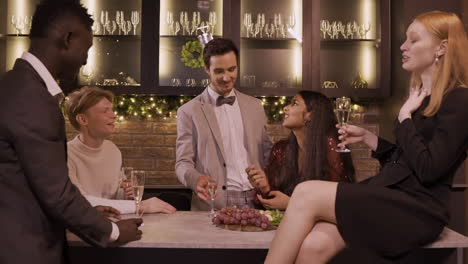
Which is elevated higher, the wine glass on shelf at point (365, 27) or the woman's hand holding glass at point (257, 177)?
the wine glass on shelf at point (365, 27)

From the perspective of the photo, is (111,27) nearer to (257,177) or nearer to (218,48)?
(218,48)

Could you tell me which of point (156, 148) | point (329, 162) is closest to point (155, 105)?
point (156, 148)

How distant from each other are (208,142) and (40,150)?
179cm

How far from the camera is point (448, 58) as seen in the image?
6.85 feet

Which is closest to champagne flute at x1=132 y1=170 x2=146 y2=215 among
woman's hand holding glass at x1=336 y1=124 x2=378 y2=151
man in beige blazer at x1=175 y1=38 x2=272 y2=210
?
woman's hand holding glass at x1=336 y1=124 x2=378 y2=151

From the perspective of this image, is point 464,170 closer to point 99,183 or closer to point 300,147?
point 300,147

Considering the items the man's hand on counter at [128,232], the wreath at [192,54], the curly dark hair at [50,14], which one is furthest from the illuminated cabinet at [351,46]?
the curly dark hair at [50,14]

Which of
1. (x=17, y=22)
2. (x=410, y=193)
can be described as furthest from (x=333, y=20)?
(x=410, y=193)

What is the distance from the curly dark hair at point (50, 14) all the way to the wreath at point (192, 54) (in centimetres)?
277

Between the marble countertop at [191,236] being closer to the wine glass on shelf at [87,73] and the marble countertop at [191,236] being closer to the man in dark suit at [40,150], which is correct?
the man in dark suit at [40,150]

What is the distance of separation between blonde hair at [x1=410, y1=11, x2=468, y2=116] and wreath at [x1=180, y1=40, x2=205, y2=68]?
260 cm

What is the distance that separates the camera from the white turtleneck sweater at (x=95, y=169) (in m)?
2.69

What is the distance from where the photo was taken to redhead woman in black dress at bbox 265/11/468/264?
1924mm

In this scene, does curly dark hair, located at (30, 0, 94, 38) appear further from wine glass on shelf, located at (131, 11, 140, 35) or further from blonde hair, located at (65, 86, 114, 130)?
wine glass on shelf, located at (131, 11, 140, 35)
